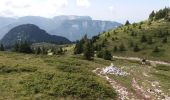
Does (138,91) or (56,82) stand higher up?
(56,82)

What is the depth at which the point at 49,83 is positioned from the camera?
53.9 m

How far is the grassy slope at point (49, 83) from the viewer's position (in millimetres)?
49281

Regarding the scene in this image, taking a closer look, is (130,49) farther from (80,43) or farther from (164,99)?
(164,99)

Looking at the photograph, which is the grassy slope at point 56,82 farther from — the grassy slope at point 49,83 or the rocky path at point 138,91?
the rocky path at point 138,91

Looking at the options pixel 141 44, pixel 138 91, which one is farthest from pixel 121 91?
pixel 141 44

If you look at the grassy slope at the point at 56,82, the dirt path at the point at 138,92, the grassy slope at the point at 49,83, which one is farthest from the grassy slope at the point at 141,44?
the dirt path at the point at 138,92

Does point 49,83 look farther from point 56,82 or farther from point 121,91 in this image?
point 121,91

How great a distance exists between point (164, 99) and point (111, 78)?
1327 centimetres

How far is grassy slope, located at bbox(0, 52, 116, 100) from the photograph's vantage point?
49281 mm

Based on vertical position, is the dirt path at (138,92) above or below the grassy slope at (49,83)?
below

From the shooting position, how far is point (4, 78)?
5725 cm

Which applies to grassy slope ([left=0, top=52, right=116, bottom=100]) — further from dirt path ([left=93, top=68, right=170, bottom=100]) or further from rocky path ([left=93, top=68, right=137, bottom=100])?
dirt path ([left=93, top=68, right=170, bottom=100])

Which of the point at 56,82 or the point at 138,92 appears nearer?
the point at 138,92

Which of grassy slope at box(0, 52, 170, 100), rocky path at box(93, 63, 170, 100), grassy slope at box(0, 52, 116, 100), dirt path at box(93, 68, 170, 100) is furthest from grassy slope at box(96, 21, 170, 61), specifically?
dirt path at box(93, 68, 170, 100)
